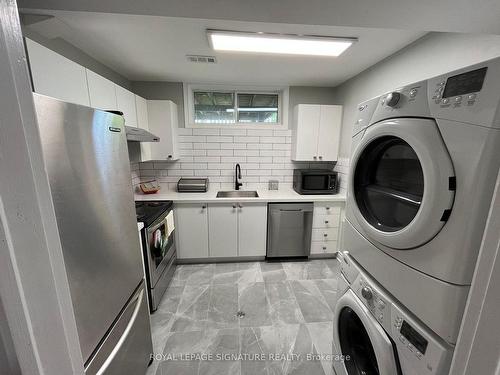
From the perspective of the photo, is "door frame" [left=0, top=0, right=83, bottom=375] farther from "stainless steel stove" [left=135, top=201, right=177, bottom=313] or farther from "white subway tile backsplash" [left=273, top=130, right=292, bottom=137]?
"white subway tile backsplash" [left=273, top=130, right=292, bottom=137]

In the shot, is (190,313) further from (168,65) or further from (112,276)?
(168,65)

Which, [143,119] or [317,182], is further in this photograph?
[317,182]

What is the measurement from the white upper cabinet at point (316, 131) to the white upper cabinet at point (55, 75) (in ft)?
7.16

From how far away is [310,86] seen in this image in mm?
2885

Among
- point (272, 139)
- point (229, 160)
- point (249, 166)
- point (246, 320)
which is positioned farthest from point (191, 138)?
point (246, 320)

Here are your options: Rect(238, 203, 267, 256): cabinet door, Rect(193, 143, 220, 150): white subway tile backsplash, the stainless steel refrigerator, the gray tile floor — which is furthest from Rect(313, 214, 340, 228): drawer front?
the stainless steel refrigerator

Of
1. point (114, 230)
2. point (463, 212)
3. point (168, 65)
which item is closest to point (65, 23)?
point (168, 65)

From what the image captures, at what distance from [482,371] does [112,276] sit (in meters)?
1.26

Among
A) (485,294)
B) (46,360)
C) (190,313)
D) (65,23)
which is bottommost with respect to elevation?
(190,313)

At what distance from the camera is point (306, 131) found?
2684 mm

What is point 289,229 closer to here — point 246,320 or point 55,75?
point 246,320

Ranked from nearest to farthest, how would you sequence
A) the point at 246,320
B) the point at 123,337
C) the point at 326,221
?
the point at 123,337 < the point at 246,320 < the point at 326,221

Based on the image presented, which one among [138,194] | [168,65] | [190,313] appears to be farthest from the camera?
[138,194]

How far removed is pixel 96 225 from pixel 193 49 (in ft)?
5.45
